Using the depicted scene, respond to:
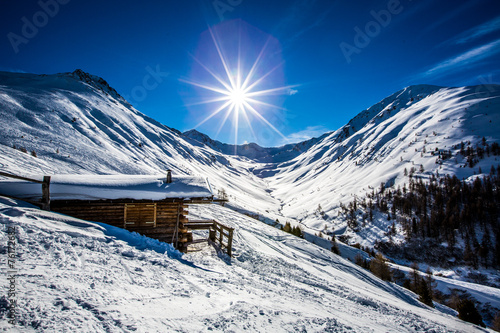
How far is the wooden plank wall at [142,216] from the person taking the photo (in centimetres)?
1098

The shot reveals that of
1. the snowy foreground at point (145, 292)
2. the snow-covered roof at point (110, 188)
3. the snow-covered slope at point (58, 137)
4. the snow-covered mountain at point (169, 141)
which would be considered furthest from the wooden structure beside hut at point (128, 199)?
the snow-covered mountain at point (169, 141)

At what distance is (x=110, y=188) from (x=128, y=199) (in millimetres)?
1244

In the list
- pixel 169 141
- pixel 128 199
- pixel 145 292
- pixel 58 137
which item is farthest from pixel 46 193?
pixel 169 141

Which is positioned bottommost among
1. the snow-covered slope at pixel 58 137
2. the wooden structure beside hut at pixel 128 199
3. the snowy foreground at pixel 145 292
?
the snowy foreground at pixel 145 292

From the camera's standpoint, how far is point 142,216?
12086mm

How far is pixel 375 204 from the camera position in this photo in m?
95.5

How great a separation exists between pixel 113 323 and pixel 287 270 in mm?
9626

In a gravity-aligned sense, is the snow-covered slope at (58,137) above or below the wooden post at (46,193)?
above

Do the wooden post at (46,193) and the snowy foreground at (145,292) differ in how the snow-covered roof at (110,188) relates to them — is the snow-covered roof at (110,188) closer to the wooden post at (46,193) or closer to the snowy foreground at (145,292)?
the wooden post at (46,193)

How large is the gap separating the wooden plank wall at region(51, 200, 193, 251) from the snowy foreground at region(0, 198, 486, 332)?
2.28m

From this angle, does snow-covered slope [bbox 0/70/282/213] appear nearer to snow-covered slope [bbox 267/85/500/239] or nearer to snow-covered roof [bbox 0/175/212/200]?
snow-covered roof [bbox 0/175/212/200]

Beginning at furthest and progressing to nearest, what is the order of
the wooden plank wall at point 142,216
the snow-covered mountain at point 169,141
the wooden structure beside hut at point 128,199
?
the snow-covered mountain at point 169,141, the wooden plank wall at point 142,216, the wooden structure beside hut at point 128,199

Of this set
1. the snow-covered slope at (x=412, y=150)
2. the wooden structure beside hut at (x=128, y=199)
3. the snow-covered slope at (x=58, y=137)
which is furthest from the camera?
the snow-covered slope at (x=412, y=150)

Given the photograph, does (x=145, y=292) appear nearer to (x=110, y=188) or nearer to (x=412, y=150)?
(x=110, y=188)
